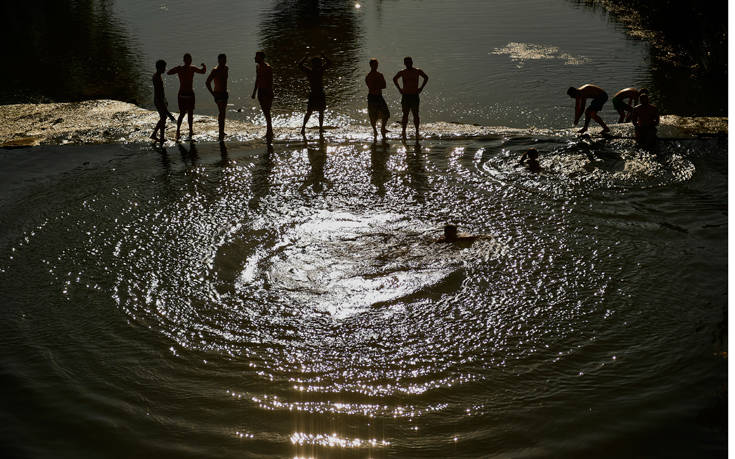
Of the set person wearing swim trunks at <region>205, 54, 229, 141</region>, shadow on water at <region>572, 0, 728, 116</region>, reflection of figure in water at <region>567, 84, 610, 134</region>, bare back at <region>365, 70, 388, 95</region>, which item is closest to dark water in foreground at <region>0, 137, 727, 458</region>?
reflection of figure in water at <region>567, 84, 610, 134</region>

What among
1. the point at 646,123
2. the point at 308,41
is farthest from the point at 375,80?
the point at 308,41

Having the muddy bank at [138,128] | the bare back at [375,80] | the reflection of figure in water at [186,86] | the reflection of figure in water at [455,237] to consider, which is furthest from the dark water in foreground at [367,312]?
the reflection of figure in water at [186,86]

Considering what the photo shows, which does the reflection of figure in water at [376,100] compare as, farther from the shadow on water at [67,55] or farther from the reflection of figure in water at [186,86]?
the shadow on water at [67,55]

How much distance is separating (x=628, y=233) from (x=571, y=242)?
805 mm

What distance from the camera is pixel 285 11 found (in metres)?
26.7

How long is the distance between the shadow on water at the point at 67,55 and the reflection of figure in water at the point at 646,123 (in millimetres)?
10997

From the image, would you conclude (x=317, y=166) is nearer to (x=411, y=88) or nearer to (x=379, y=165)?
(x=379, y=165)

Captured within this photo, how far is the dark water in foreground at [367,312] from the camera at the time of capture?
5.16 m

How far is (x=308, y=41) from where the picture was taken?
834 inches

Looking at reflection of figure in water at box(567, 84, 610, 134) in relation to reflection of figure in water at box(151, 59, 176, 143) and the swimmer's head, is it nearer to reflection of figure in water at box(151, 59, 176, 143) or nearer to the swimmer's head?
the swimmer's head

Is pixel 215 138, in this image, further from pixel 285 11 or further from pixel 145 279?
pixel 285 11

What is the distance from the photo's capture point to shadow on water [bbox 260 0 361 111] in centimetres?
1616

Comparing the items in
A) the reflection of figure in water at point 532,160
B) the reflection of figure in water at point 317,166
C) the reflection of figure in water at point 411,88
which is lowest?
the reflection of figure in water at point 317,166

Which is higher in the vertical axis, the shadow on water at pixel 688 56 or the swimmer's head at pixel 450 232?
the shadow on water at pixel 688 56
